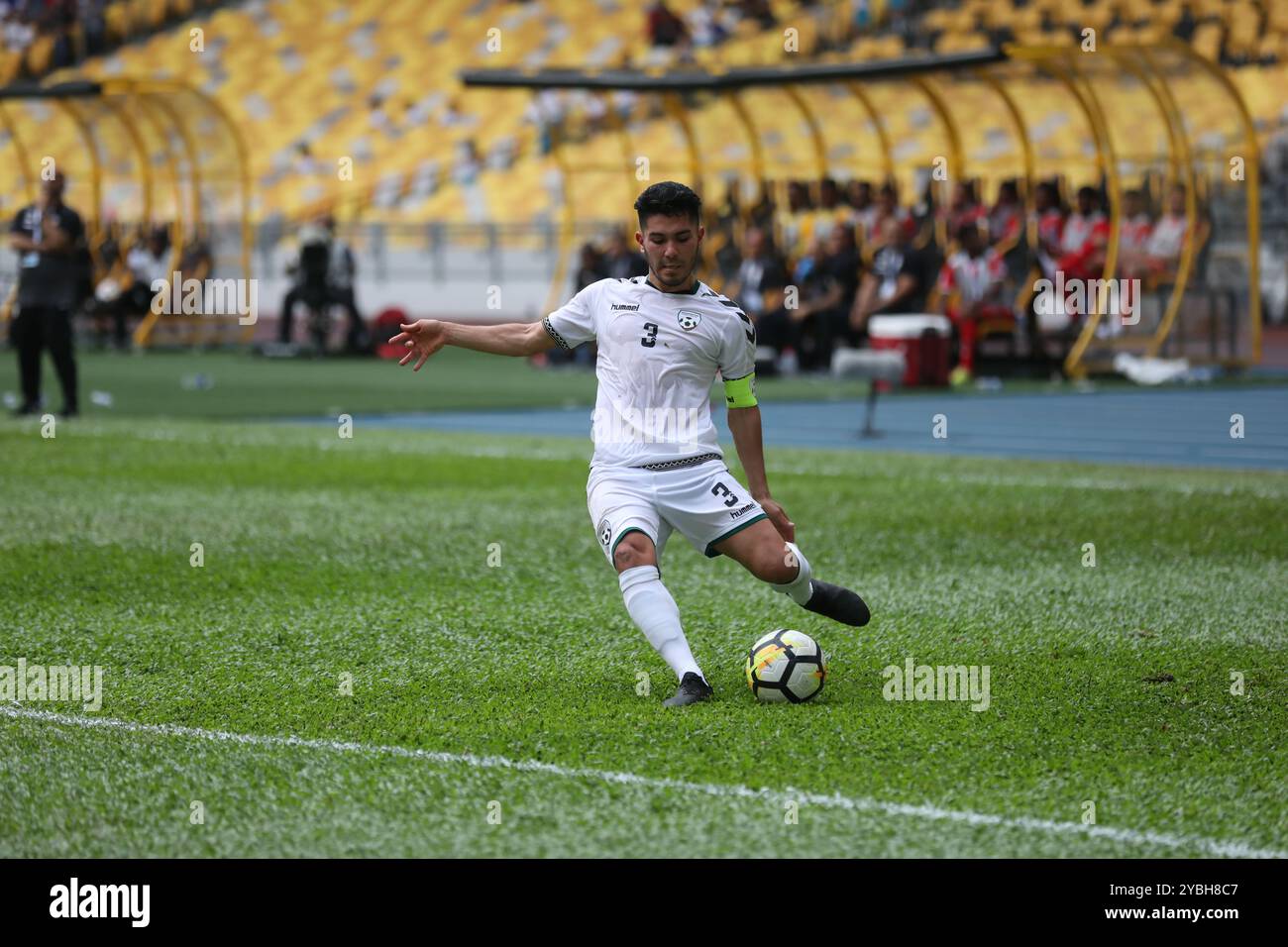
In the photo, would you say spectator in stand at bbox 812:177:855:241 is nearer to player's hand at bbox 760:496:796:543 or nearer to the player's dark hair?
player's hand at bbox 760:496:796:543

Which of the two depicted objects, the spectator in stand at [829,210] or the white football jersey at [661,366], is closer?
the white football jersey at [661,366]

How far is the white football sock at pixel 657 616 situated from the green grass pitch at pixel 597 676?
17cm

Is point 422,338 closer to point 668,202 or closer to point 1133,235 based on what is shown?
point 668,202

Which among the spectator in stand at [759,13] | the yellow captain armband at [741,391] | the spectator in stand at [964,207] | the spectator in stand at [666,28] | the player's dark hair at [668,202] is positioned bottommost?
the yellow captain armband at [741,391]

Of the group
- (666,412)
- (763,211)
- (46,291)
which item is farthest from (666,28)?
(666,412)

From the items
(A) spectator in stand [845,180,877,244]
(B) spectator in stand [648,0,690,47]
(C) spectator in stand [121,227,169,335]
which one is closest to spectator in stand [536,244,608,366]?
(A) spectator in stand [845,180,877,244]

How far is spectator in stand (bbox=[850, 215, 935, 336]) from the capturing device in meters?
21.2

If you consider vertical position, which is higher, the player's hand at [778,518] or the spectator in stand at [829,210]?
the spectator in stand at [829,210]

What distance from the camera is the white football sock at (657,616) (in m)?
5.77

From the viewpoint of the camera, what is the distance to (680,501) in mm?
5984

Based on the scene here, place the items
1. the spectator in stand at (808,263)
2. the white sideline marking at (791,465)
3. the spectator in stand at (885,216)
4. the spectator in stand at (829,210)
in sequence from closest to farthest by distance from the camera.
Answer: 1. the white sideline marking at (791,465)
2. the spectator in stand at (885,216)
3. the spectator in stand at (808,263)
4. the spectator in stand at (829,210)

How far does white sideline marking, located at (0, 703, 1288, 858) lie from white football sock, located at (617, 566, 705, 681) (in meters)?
0.85

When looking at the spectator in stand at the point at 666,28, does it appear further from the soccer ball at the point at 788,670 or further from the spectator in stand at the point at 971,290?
the soccer ball at the point at 788,670

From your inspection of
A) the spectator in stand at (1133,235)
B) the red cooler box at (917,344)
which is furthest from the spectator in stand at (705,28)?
the red cooler box at (917,344)
